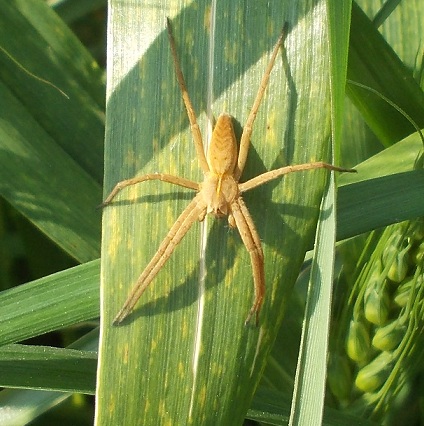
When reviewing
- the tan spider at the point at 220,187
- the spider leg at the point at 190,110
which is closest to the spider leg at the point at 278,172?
the tan spider at the point at 220,187

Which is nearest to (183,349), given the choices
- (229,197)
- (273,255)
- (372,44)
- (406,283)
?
(273,255)

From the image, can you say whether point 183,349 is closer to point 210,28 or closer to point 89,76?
point 210,28

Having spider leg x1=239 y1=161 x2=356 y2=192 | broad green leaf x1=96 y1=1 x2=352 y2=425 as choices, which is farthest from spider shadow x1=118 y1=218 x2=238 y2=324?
spider leg x1=239 y1=161 x2=356 y2=192

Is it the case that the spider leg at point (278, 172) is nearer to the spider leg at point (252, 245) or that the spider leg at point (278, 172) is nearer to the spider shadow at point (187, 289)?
the spider leg at point (252, 245)

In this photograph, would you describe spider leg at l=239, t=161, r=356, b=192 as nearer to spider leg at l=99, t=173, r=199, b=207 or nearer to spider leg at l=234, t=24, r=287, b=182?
spider leg at l=234, t=24, r=287, b=182

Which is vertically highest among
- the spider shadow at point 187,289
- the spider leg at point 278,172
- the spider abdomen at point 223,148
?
the spider abdomen at point 223,148

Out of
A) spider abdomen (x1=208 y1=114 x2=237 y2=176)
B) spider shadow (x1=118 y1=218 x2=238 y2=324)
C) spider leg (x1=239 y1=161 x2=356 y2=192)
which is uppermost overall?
spider abdomen (x1=208 y1=114 x2=237 y2=176)
